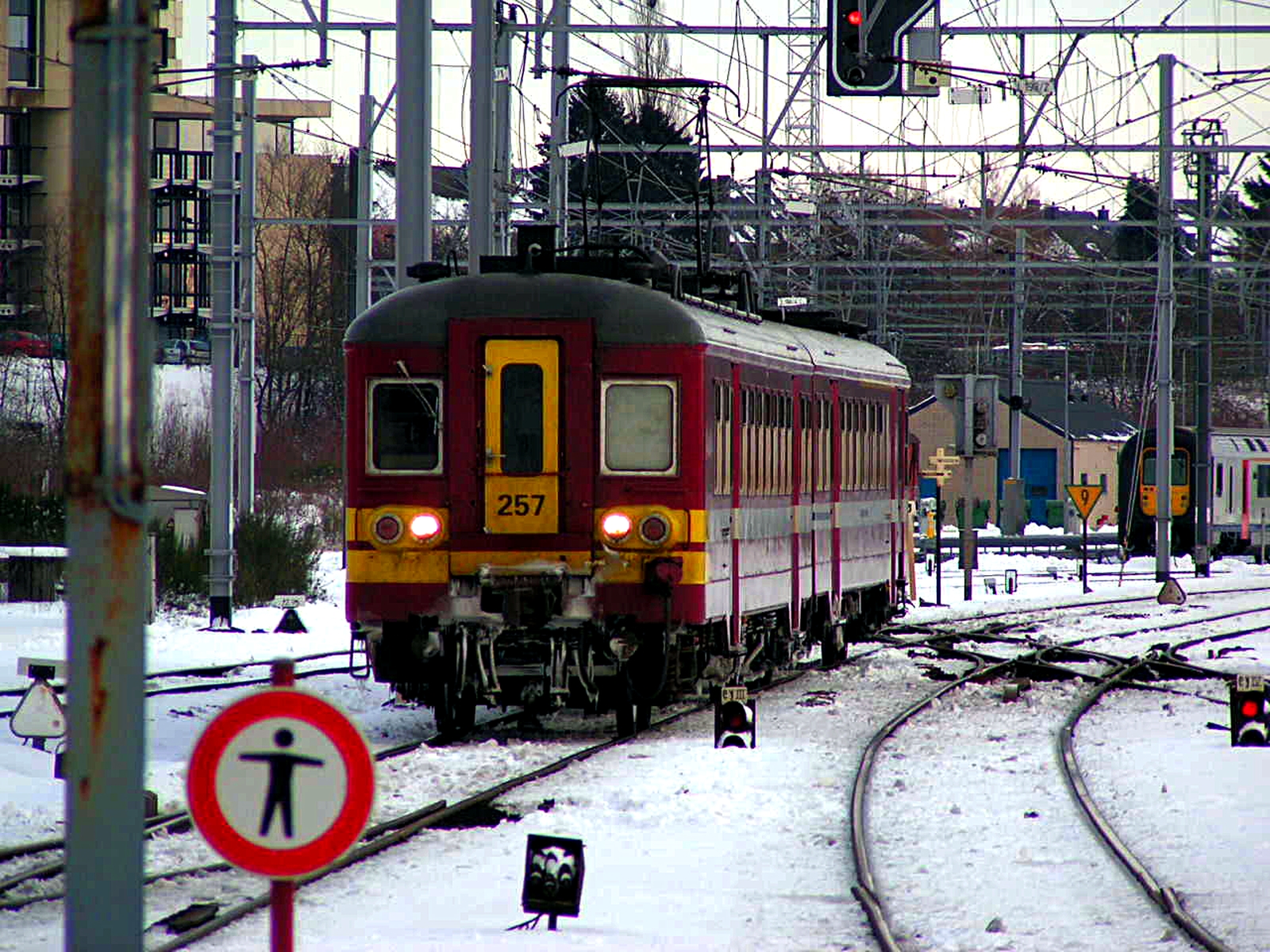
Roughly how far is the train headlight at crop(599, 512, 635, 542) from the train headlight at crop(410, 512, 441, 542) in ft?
3.50

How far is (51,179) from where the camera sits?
73.6 m

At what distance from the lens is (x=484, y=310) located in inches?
576

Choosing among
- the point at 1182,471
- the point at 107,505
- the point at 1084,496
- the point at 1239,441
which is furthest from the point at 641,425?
the point at 1239,441

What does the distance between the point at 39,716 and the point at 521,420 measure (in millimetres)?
3543

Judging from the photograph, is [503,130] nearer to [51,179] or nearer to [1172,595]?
[1172,595]

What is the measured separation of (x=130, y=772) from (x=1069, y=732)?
468 inches

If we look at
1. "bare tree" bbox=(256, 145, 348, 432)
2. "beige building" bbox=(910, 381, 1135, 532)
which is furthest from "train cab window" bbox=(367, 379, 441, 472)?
"beige building" bbox=(910, 381, 1135, 532)

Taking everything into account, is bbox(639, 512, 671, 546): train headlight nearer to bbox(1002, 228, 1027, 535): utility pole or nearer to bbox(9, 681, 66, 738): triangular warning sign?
bbox(9, 681, 66, 738): triangular warning sign

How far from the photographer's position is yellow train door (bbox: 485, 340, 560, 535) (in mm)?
14539

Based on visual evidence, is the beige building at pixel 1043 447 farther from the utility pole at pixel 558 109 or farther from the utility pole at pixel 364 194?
the utility pole at pixel 558 109

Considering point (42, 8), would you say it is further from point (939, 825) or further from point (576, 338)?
point (939, 825)

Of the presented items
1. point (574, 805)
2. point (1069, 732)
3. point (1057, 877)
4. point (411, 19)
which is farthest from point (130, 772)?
point (411, 19)

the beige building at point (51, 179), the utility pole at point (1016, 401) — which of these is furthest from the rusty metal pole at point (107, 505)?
the beige building at point (51, 179)

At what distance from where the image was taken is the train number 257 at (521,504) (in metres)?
14.5
